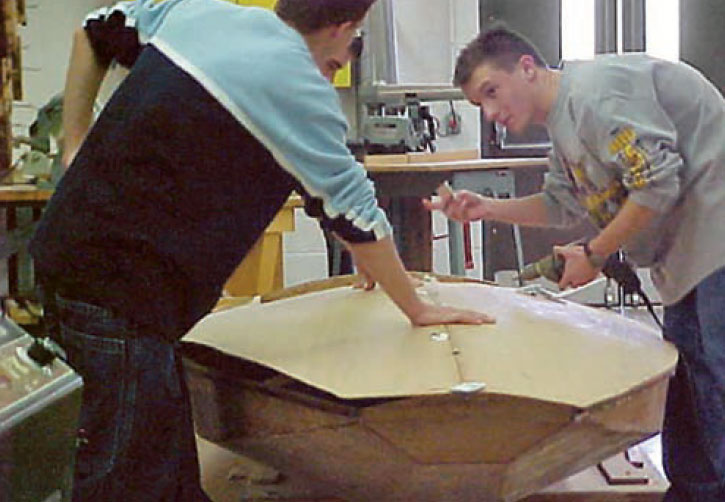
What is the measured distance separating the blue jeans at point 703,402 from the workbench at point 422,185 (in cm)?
131

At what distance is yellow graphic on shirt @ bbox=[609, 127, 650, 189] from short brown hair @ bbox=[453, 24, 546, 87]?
0.32 m

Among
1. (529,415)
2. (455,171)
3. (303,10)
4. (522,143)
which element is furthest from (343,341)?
(522,143)

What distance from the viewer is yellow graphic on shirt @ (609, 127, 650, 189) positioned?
1.79m

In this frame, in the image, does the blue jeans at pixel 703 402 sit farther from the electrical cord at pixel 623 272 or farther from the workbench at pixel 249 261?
the workbench at pixel 249 261

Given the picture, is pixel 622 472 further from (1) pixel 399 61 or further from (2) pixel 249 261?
(1) pixel 399 61

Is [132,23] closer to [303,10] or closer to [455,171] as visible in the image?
[303,10]

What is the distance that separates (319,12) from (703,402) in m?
1.07

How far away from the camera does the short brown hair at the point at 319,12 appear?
1446 millimetres

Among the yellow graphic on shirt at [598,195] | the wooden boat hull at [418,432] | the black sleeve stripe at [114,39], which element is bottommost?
the wooden boat hull at [418,432]

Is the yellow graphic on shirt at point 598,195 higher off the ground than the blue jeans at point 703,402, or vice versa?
the yellow graphic on shirt at point 598,195

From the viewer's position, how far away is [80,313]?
54.8 inches

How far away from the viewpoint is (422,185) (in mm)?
3158

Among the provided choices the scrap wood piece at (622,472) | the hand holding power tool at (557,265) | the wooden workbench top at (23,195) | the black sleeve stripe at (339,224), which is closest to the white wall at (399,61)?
the wooden workbench top at (23,195)

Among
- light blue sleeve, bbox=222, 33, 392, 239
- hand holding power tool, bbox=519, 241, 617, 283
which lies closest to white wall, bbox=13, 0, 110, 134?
hand holding power tool, bbox=519, 241, 617, 283
